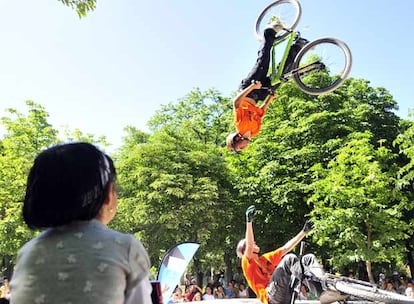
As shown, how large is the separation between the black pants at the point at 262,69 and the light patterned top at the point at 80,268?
5.44 m

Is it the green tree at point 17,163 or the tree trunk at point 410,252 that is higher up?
the green tree at point 17,163

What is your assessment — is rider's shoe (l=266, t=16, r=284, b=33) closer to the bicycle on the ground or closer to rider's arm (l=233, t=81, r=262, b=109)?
rider's arm (l=233, t=81, r=262, b=109)

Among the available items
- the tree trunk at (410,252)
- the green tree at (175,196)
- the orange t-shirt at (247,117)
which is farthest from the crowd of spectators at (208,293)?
the tree trunk at (410,252)

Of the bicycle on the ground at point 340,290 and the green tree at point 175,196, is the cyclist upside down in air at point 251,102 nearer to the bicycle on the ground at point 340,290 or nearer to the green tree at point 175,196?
the bicycle on the ground at point 340,290

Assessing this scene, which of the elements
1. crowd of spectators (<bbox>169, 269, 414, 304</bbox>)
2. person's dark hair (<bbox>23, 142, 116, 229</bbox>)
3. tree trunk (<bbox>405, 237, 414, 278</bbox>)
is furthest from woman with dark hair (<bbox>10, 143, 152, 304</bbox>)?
tree trunk (<bbox>405, 237, 414, 278</bbox>)

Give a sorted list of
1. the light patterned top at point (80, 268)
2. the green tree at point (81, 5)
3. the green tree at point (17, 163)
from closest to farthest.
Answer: the light patterned top at point (80, 268) → the green tree at point (81, 5) → the green tree at point (17, 163)

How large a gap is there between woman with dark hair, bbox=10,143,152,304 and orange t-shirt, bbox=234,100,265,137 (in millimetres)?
5100

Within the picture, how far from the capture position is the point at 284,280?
5379 mm

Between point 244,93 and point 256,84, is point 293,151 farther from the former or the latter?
point 244,93

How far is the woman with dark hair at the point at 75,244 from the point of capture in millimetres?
1167

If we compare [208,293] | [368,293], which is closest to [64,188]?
[368,293]

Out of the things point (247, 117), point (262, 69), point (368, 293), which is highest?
point (262, 69)

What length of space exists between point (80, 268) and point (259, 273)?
484 centimetres

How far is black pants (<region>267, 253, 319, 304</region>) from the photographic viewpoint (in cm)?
533
